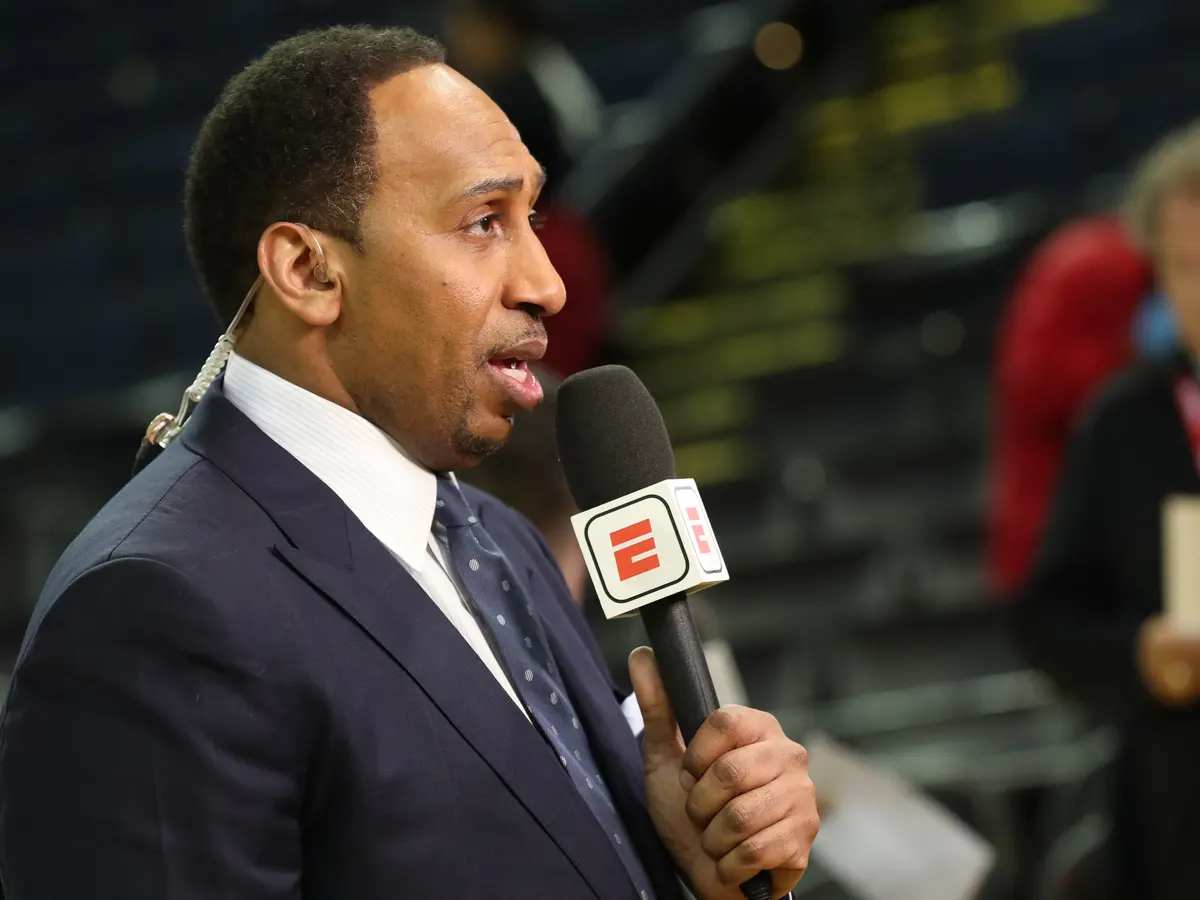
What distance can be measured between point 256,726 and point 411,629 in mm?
179

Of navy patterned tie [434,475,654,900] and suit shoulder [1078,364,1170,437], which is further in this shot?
suit shoulder [1078,364,1170,437]

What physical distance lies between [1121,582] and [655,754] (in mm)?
1542

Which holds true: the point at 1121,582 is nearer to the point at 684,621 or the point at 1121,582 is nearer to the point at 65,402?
the point at 684,621

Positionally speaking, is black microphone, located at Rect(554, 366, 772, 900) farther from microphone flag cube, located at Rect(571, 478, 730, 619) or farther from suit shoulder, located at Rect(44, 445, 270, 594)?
suit shoulder, located at Rect(44, 445, 270, 594)

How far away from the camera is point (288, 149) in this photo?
1.56 metres

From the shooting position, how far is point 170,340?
646cm

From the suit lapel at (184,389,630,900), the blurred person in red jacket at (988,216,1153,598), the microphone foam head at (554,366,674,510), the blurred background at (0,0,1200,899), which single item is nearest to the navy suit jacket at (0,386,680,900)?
the suit lapel at (184,389,630,900)

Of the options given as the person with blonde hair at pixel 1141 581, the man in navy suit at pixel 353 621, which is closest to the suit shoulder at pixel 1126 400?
the person with blonde hair at pixel 1141 581

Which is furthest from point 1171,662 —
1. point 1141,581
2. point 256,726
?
point 256,726

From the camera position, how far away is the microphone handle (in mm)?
1476

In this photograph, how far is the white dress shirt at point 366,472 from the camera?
1.52 m

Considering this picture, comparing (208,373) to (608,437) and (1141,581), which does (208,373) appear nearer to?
(608,437)

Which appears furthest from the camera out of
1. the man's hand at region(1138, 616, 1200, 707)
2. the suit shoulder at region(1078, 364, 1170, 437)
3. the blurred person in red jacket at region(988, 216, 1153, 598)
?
the blurred person in red jacket at region(988, 216, 1153, 598)

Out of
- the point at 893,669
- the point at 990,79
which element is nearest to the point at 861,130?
the point at 990,79
